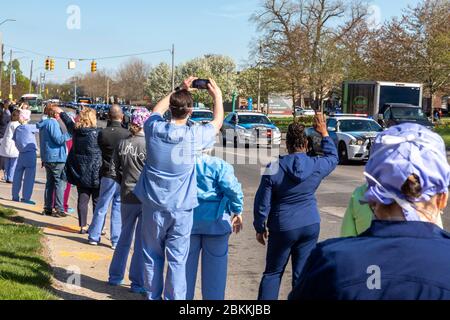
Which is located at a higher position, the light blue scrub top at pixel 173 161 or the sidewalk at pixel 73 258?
the light blue scrub top at pixel 173 161

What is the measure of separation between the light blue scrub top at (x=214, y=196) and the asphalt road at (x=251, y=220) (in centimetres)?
129

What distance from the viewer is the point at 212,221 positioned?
5.21 meters

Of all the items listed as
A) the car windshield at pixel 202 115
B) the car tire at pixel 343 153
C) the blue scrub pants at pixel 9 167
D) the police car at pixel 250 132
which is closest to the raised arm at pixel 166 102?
the blue scrub pants at pixel 9 167

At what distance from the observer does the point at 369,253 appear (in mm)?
1866

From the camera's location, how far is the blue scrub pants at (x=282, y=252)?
5.21m

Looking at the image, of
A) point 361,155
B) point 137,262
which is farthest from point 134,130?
point 361,155

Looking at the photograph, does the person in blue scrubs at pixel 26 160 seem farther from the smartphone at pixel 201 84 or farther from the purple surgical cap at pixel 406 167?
the purple surgical cap at pixel 406 167

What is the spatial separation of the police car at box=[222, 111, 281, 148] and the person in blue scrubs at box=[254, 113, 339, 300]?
22.3m

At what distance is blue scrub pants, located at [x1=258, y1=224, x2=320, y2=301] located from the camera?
5.21m

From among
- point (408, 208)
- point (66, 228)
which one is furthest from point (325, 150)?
point (66, 228)

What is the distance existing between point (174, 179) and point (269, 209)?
0.88 metres

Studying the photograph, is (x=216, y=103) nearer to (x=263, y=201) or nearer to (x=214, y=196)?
(x=214, y=196)

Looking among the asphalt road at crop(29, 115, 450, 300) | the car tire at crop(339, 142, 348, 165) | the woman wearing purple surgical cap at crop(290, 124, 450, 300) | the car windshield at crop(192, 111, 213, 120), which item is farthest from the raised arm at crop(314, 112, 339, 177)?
the car windshield at crop(192, 111, 213, 120)

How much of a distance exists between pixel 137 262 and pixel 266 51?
4539 cm
